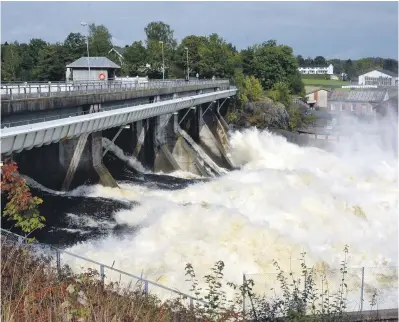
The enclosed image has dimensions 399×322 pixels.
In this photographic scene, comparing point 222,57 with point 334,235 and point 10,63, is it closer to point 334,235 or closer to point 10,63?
point 10,63

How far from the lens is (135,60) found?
236ft

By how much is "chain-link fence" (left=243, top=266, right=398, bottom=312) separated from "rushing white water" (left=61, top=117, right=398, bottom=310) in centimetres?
38

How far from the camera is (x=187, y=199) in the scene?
2344 centimetres

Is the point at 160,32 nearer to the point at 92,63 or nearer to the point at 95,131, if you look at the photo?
the point at 92,63

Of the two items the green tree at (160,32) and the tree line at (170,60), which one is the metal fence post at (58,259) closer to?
the tree line at (170,60)

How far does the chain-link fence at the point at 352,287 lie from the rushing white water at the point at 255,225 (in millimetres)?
381

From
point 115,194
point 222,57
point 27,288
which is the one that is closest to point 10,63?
point 222,57

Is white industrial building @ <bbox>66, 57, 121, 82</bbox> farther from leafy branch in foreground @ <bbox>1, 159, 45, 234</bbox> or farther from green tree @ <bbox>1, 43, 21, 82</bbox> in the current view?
leafy branch in foreground @ <bbox>1, 159, 45, 234</bbox>

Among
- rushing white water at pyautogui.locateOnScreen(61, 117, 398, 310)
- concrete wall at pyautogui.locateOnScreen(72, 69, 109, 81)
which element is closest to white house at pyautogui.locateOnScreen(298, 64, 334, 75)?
concrete wall at pyautogui.locateOnScreen(72, 69, 109, 81)

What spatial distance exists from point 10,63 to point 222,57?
27192mm

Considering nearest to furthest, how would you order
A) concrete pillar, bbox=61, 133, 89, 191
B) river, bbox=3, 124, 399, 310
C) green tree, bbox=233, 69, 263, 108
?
1. river, bbox=3, 124, 399, 310
2. concrete pillar, bbox=61, 133, 89, 191
3. green tree, bbox=233, 69, 263, 108

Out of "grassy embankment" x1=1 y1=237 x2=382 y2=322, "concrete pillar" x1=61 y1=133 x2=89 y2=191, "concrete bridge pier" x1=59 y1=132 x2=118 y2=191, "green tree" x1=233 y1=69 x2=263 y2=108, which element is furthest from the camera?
"green tree" x1=233 y1=69 x2=263 y2=108

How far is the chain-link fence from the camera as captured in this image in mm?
12695

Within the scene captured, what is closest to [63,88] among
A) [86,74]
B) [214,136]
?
[214,136]
